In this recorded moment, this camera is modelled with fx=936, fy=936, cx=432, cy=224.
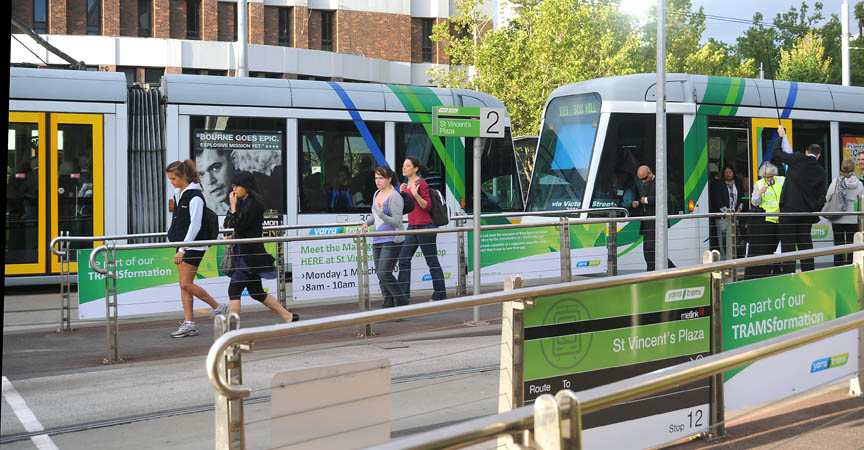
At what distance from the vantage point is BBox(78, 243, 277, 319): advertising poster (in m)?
9.65

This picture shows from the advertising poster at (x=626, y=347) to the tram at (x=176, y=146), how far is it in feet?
35.9

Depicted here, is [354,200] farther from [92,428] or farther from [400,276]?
[92,428]

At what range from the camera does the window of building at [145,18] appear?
38594 mm

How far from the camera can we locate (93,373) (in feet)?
27.8

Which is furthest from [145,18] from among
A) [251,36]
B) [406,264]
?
[406,264]

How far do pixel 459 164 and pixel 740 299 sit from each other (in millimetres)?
11525

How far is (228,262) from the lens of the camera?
10062 millimetres

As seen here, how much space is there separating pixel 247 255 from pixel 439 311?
632cm

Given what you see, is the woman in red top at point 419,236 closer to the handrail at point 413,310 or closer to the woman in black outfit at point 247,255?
the woman in black outfit at point 247,255

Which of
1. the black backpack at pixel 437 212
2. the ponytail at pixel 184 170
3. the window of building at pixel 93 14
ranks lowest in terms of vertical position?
the black backpack at pixel 437 212

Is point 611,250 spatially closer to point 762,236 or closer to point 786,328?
point 762,236

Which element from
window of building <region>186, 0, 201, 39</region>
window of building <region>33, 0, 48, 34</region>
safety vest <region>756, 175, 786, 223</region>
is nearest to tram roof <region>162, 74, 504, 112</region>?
safety vest <region>756, 175, 786, 223</region>

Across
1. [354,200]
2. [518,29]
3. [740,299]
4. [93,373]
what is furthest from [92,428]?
[518,29]

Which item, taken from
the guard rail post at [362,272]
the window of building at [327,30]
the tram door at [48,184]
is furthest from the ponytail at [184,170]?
the window of building at [327,30]
